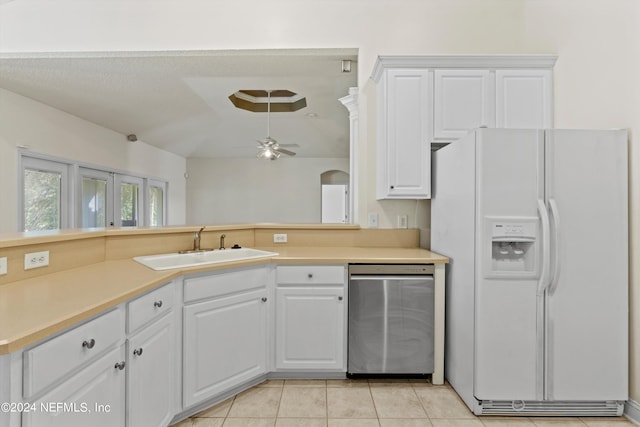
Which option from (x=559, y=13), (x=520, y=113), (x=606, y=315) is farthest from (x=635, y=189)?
(x=559, y=13)

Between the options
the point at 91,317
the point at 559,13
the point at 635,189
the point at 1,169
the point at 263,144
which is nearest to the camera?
the point at 91,317

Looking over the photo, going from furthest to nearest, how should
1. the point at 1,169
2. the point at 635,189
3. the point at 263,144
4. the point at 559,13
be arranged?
the point at 263,144 → the point at 1,169 → the point at 559,13 → the point at 635,189

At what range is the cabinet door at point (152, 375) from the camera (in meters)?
1.44

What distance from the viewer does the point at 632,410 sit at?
1.92 meters

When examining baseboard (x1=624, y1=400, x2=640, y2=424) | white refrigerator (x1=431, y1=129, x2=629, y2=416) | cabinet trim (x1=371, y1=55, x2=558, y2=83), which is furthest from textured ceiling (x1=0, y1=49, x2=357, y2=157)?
baseboard (x1=624, y1=400, x2=640, y2=424)

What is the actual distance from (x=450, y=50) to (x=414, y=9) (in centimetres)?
49

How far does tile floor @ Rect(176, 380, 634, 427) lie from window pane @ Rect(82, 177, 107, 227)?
4.12 metres

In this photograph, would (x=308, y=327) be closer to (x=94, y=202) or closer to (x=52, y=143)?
(x=52, y=143)

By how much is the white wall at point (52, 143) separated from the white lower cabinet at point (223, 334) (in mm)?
3291

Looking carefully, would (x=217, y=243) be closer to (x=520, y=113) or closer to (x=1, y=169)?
(x=520, y=113)

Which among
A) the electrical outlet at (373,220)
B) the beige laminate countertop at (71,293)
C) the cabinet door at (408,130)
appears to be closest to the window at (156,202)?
the beige laminate countertop at (71,293)

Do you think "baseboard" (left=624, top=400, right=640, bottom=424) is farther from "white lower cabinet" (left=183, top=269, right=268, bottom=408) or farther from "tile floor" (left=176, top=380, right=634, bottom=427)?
"white lower cabinet" (left=183, top=269, right=268, bottom=408)

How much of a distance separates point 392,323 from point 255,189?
20.6ft

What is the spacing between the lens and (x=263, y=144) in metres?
5.02
